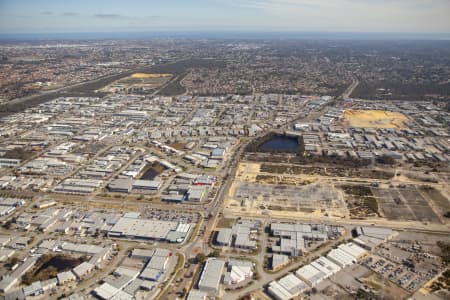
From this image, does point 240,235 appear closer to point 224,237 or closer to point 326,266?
point 224,237

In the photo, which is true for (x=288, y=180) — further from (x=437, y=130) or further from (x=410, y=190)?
(x=437, y=130)

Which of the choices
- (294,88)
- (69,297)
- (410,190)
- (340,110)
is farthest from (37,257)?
(294,88)

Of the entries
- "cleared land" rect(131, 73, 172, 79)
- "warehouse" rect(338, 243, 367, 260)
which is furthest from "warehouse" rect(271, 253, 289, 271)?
"cleared land" rect(131, 73, 172, 79)

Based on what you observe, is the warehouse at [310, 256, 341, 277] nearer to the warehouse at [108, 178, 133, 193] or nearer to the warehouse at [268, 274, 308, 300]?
the warehouse at [268, 274, 308, 300]

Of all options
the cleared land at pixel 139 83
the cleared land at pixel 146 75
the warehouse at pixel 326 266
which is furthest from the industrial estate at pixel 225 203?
the cleared land at pixel 146 75

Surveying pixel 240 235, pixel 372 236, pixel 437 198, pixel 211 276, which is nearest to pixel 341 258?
pixel 372 236

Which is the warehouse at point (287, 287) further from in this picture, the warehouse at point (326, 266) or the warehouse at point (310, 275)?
the warehouse at point (326, 266)
